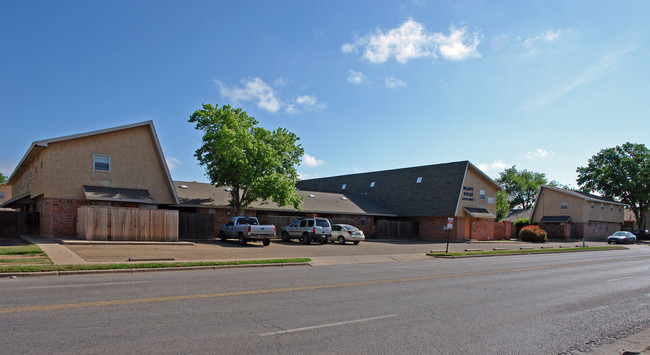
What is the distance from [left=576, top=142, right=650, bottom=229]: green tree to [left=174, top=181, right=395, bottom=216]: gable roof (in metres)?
43.3

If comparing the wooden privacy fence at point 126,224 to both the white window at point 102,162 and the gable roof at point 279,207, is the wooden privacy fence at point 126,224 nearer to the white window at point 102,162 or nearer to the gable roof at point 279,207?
the white window at point 102,162

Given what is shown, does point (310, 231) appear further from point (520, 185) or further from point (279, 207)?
point (520, 185)

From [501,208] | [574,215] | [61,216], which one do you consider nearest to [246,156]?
[61,216]

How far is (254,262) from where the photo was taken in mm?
17375

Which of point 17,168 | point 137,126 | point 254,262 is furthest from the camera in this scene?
point 17,168

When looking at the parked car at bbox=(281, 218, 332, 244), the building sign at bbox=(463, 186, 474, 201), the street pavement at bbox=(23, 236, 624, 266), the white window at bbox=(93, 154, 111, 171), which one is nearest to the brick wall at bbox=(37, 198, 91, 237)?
the white window at bbox=(93, 154, 111, 171)

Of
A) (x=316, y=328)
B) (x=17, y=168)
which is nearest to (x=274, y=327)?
(x=316, y=328)

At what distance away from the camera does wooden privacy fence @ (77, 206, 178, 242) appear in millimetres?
22547

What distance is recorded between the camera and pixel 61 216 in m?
25.1

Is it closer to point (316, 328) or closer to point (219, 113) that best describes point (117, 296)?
point (316, 328)

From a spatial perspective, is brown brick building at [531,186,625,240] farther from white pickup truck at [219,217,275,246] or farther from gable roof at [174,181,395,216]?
white pickup truck at [219,217,275,246]

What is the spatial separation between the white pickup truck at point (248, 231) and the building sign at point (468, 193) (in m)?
22.6

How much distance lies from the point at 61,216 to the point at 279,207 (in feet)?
50.3

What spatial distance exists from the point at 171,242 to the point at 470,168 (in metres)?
30.0
